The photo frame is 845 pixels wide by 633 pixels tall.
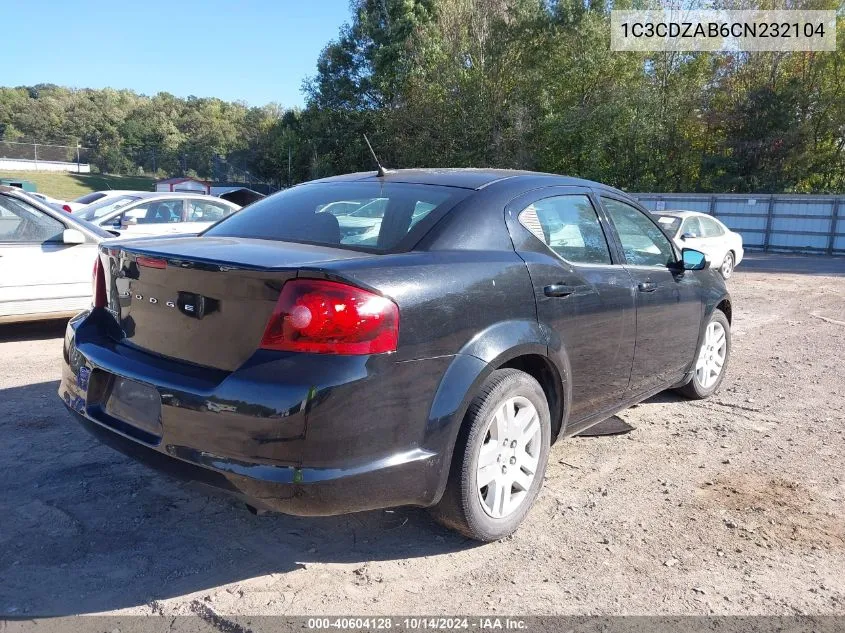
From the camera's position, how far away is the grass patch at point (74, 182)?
3984cm

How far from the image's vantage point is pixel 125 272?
10.1 feet

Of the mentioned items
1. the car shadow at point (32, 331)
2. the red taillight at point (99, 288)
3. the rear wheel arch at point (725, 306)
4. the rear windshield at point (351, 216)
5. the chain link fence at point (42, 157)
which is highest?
the chain link fence at point (42, 157)

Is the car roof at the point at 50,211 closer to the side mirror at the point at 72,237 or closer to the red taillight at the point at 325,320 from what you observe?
the side mirror at the point at 72,237

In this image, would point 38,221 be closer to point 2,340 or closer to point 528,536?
point 2,340

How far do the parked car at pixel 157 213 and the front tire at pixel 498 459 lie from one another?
27.4 feet

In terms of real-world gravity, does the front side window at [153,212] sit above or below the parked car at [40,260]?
above

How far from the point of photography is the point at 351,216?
3377 mm

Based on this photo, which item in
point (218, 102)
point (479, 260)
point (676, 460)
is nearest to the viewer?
point (479, 260)

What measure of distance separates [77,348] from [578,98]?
3372cm

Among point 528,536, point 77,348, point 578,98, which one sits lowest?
point 528,536

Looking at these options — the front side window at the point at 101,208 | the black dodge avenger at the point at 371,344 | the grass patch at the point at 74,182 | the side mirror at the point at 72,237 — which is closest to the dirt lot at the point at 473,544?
the black dodge avenger at the point at 371,344

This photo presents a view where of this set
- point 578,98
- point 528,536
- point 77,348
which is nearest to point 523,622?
point 528,536

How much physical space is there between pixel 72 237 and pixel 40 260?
367 millimetres

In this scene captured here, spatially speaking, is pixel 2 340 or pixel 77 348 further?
pixel 2 340
